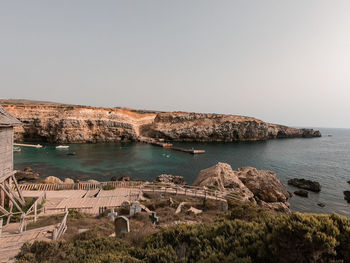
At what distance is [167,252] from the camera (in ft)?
18.6

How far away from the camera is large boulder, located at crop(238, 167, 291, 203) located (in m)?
24.2

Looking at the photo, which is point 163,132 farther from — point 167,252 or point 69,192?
point 167,252

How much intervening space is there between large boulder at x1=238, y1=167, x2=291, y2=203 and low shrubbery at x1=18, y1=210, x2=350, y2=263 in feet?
69.0

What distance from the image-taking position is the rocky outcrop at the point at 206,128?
8138cm

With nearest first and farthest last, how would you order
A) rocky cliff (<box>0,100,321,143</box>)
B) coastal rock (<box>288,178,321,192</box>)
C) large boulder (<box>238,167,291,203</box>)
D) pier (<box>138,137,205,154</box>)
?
large boulder (<box>238,167,291,203</box>) < coastal rock (<box>288,178,321,192</box>) < pier (<box>138,137,205,154</box>) < rocky cliff (<box>0,100,321,143</box>)

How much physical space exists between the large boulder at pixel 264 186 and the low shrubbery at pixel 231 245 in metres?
21.0

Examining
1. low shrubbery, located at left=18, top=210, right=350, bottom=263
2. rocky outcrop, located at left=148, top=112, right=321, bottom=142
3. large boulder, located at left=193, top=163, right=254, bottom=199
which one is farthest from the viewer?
rocky outcrop, located at left=148, top=112, right=321, bottom=142

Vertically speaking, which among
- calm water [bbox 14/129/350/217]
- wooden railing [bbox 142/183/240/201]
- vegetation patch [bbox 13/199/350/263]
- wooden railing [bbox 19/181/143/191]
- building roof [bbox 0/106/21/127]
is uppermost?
building roof [bbox 0/106/21/127]

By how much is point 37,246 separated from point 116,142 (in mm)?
65613

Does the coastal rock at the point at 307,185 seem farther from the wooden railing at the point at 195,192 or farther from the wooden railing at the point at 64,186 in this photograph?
the wooden railing at the point at 64,186

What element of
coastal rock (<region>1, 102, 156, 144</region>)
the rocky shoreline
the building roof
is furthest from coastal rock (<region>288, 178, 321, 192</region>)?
coastal rock (<region>1, 102, 156, 144</region>)

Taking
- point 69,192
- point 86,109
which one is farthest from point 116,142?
point 69,192

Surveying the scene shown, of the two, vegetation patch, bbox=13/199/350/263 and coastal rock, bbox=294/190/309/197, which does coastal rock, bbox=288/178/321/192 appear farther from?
vegetation patch, bbox=13/199/350/263

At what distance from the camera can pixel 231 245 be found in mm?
5688
